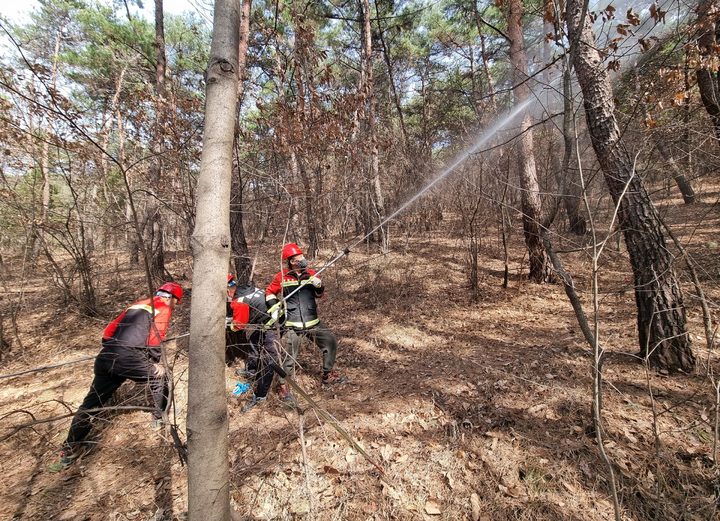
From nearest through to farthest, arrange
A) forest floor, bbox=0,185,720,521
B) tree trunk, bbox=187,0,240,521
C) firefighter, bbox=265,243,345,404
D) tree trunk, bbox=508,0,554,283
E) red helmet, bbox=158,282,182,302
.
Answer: tree trunk, bbox=187,0,240,521 < forest floor, bbox=0,185,720,521 < red helmet, bbox=158,282,182,302 < firefighter, bbox=265,243,345,404 < tree trunk, bbox=508,0,554,283

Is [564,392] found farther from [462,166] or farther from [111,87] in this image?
[111,87]

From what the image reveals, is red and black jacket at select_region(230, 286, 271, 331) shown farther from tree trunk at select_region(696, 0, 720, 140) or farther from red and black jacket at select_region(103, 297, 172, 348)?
tree trunk at select_region(696, 0, 720, 140)

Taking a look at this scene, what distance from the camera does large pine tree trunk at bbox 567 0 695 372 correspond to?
9.84ft

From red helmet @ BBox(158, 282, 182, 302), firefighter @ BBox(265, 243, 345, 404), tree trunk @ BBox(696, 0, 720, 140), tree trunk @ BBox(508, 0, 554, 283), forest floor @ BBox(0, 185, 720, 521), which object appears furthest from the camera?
tree trunk @ BBox(508, 0, 554, 283)

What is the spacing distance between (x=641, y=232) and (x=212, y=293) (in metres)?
3.90

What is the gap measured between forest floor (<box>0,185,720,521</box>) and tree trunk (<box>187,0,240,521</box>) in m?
0.50

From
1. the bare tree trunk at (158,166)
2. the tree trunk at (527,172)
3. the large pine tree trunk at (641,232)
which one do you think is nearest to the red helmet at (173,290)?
the bare tree trunk at (158,166)

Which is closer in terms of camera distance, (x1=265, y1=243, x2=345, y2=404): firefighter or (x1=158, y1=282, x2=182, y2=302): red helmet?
(x1=158, y1=282, x2=182, y2=302): red helmet

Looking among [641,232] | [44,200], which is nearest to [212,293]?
[641,232]

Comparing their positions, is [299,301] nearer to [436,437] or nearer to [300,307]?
[300,307]

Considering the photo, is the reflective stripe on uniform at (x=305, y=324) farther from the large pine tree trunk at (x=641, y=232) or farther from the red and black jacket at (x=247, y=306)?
the large pine tree trunk at (x=641, y=232)

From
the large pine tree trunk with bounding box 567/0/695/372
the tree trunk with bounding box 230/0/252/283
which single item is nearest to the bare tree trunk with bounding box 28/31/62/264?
the tree trunk with bounding box 230/0/252/283

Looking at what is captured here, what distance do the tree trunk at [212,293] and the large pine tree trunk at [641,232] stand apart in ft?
11.7

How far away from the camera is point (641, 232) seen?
9.82 feet
